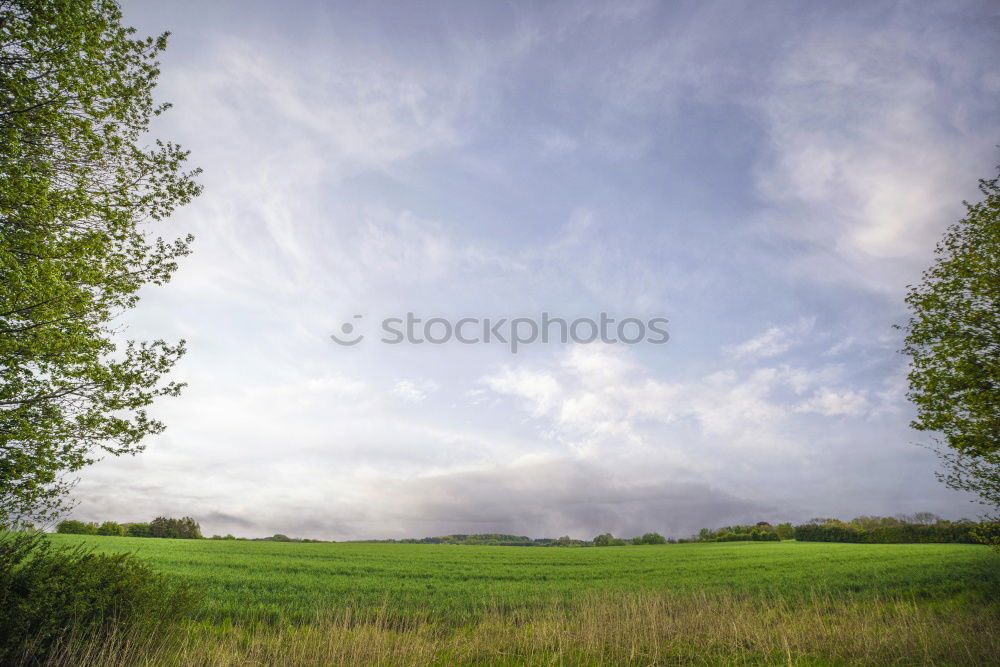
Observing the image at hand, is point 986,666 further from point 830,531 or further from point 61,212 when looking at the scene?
point 830,531

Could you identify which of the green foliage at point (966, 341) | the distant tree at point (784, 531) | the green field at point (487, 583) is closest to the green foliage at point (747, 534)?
the distant tree at point (784, 531)

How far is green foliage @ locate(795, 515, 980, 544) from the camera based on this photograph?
198 ft

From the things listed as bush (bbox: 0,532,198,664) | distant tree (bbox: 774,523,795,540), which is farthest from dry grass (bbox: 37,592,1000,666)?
distant tree (bbox: 774,523,795,540)

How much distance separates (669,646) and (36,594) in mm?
12627

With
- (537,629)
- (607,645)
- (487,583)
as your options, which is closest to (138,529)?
(487,583)

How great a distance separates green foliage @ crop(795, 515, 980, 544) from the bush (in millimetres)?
66344

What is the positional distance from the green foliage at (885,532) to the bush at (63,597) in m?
66.3

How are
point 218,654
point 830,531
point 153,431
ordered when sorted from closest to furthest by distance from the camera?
1. point 218,654
2. point 153,431
3. point 830,531

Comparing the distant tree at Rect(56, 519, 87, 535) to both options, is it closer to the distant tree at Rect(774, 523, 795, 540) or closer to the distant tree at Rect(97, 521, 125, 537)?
the distant tree at Rect(97, 521, 125, 537)

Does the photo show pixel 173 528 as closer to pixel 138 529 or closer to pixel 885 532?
pixel 138 529

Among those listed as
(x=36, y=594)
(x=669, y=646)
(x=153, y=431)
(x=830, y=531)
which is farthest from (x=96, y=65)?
(x=830, y=531)

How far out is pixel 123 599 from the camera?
9.50 meters

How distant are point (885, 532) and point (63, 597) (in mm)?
92872

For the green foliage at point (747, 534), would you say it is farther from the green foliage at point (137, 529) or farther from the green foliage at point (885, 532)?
the green foliage at point (137, 529)
